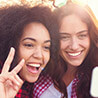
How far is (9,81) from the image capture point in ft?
5.33

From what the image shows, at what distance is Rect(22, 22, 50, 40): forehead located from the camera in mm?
1844

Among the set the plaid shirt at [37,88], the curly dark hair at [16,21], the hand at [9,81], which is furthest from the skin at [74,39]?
the hand at [9,81]

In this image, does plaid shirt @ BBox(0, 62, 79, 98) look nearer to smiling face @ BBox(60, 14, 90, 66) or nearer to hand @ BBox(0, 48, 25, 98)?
smiling face @ BBox(60, 14, 90, 66)

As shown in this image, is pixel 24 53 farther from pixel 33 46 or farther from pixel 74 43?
pixel 74 43

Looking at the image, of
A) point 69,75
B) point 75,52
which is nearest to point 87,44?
point 75,52

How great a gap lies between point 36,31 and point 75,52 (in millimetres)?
519

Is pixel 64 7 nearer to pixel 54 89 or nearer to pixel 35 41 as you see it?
pixel 35 41

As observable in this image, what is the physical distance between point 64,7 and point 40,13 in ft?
1.17

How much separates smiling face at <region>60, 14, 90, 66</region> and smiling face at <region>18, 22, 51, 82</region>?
0.26m

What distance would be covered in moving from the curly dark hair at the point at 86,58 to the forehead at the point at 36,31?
272 millimetres

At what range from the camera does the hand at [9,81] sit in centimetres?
153

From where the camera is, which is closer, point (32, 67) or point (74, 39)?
point (32, 67)

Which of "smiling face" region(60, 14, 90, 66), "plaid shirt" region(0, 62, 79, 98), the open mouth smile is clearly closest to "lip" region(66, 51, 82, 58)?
"smiling face" region(60, 14, 90, 66)

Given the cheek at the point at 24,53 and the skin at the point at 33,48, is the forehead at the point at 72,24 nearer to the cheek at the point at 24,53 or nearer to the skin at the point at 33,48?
the skin at the point at 33,48
